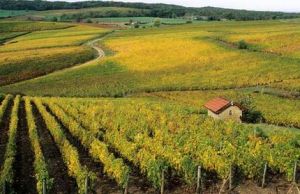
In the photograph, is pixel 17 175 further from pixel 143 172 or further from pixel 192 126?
pixel 192 126

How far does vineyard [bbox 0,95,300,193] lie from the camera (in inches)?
1158

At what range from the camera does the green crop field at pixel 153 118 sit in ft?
99.4

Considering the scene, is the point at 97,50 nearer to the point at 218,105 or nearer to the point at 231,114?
the point at 218,105

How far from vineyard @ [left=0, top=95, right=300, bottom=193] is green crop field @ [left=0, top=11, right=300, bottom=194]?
0.26 ft

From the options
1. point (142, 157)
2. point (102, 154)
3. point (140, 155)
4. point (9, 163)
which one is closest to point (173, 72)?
point (102, 154)

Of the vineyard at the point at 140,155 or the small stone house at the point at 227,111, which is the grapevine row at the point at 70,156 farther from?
the small stone house at the point at 227,111

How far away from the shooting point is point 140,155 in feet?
105

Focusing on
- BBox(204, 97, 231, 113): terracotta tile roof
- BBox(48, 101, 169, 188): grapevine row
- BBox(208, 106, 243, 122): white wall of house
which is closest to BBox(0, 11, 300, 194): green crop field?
BBox(48, 101, 169, 188): grapevine row

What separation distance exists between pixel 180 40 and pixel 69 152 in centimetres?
9003

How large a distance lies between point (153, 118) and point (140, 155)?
1520 cm

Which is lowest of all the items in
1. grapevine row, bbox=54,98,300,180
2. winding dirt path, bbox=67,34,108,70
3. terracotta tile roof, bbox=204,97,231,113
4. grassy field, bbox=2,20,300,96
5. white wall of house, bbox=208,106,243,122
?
winding dirt path, bbox=67,34,108,70

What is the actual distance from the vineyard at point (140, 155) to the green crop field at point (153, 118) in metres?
0.08

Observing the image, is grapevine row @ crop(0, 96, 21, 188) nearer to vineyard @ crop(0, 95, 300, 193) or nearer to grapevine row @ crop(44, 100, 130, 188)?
vineyard @ crop(0, 95, 300, 193)

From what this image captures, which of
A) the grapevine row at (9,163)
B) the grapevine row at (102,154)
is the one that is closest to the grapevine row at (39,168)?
the grapevine row at (9,163)
